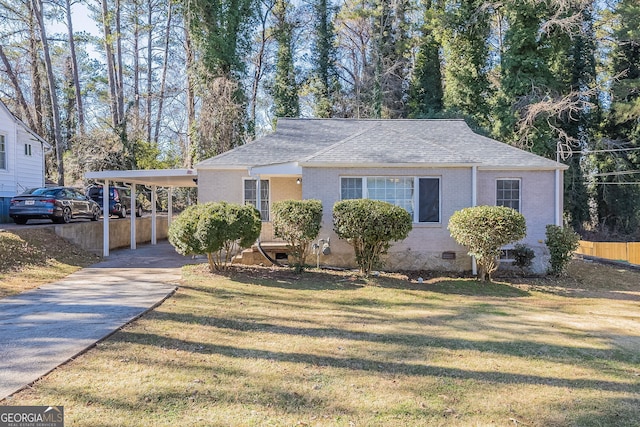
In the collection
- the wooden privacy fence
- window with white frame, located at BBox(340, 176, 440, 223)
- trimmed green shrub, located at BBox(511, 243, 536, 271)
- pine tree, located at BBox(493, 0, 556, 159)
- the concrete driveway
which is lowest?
the wooden privacy fence

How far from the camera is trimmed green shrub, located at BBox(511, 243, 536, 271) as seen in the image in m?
11.6

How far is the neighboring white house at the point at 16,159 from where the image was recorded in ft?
52.4

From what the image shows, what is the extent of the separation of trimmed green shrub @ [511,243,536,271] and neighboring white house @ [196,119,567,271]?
493mm

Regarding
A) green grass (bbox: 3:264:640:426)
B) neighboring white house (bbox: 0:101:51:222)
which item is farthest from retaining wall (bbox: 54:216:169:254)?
green grass (bbox: 3:264:640:426)

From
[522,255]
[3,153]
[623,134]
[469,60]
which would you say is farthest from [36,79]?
[623,134]

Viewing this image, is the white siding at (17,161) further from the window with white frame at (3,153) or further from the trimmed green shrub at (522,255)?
the trimmed green shrub at (522,255)

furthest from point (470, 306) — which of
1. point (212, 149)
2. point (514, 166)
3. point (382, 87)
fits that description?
point (382, 87)

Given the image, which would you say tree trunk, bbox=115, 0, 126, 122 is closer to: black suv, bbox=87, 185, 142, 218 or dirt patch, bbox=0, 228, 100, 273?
black suv, bbox=87, 185, 142, 218

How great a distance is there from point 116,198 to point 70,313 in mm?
13727

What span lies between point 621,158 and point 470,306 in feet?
70.8

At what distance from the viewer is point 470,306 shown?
8297 mm

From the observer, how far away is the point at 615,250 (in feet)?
64.1

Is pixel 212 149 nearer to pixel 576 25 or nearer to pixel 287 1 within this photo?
pixel 287 1

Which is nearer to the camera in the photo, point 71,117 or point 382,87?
point 382,87
